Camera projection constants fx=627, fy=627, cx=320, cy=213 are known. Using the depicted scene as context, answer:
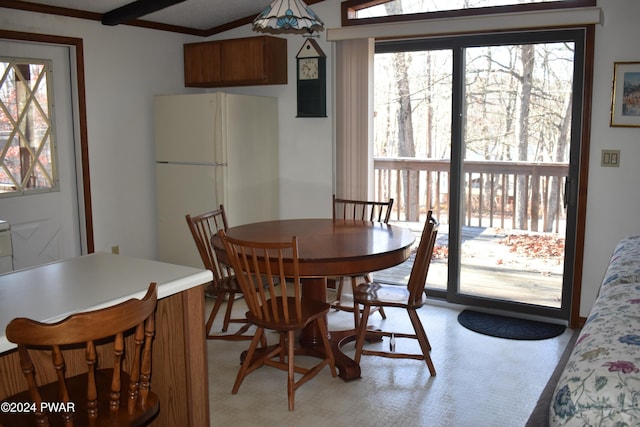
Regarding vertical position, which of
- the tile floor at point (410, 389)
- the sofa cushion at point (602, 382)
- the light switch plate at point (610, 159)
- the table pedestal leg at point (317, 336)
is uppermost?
the light switch plate at point (610, 159)

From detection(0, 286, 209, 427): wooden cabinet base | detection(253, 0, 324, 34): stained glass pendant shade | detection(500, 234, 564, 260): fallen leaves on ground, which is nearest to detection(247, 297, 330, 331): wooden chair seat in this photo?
detection(0, 286, 209, 427): wooden cabinet base

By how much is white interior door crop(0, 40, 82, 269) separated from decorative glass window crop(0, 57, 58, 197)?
43mm

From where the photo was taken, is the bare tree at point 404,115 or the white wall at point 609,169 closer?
the white wall at point 609,169

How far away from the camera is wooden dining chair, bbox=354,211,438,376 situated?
3.34 metres

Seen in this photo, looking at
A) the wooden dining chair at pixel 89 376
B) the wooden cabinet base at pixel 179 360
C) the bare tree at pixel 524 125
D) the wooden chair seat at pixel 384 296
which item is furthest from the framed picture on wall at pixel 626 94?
the wooden dining chair at pixel 89 376

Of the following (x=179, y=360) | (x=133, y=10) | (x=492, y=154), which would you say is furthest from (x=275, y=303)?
(x=133, y=10)

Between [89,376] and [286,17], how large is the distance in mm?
1944

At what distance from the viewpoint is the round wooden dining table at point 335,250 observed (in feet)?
10.3

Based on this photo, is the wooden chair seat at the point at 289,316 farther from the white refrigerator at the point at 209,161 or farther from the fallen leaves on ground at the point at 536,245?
the fallen leaves on ground at the point at 536,245

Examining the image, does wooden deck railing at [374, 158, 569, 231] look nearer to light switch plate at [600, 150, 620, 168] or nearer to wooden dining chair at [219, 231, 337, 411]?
light switch plate at [600, 150, 620, 168]

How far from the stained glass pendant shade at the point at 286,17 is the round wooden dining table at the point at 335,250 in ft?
3.73

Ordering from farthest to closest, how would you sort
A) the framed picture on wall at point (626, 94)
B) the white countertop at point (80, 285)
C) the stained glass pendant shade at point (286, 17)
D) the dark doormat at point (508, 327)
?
the dark doormat at point (508, 327) < the framed picture on wall at point (626, 94) < the stained glass pendant shade at point (286, 17) < the white countertop at point (80, 285)

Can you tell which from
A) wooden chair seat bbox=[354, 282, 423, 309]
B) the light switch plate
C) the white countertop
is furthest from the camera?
the light switch plate

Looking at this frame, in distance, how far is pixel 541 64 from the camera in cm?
424
